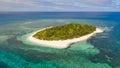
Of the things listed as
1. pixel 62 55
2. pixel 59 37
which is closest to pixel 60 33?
pixel 59 37

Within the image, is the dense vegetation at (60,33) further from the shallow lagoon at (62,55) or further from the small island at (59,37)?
the shallow lagoon at (62,55)

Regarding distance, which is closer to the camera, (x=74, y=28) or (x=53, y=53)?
(x=53, y=53)

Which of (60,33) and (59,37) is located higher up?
(60,33)

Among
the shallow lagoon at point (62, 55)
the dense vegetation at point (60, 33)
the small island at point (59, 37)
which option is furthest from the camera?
the dense vegetation at point (60, 33)

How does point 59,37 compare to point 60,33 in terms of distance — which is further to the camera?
point 60,33

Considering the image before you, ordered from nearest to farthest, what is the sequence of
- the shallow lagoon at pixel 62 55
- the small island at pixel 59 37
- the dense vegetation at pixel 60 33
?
the shallow lagoon at pixel 62 55 → the small island at pixel 59 37 → the dense vegetation at pixel 60 33

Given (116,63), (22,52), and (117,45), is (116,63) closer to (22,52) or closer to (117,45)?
(117,45)

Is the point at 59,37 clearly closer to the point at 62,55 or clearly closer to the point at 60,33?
the point at 60,33

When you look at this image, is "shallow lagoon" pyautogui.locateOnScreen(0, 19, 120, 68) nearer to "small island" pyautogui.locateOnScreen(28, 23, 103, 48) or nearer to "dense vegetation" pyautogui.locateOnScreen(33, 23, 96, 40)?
"small island" pyautogui.locateOnScreen(28, 23, 103, 48)

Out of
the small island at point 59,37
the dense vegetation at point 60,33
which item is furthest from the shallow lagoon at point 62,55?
the dense vegetation at point 60,33

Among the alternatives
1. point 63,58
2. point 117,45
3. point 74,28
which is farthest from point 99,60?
point 74,28

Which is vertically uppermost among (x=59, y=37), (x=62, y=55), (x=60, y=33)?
(x=60, y=33)
